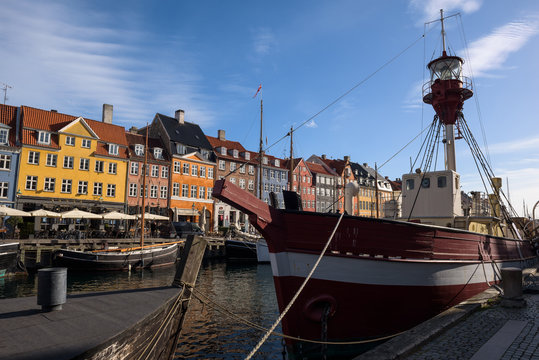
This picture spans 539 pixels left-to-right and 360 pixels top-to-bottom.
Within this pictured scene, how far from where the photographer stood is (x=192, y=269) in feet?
20.6

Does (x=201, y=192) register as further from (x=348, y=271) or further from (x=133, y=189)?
(x=348, y=271)

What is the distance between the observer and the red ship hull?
26.5 feet

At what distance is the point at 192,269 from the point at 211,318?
25.9 feet

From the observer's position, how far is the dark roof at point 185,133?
4731 cm

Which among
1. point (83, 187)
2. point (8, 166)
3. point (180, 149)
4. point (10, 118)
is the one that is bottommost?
point (83, 187)

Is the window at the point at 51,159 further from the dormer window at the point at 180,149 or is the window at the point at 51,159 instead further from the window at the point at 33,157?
the dormer window at the point at 180,149

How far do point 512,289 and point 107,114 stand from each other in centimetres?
4501

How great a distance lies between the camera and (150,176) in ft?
141

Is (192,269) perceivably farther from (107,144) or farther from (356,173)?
(356,173)

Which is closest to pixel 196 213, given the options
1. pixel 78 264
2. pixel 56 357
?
pixel 78 264

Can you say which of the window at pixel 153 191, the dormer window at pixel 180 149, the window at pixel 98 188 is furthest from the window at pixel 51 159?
the dormer window at pixel 180 149

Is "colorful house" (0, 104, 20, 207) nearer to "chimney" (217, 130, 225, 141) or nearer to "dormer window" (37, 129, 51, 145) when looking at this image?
"dormer window" (37, 129, 51, 145)

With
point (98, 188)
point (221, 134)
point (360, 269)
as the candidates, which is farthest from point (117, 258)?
point (221, 134)

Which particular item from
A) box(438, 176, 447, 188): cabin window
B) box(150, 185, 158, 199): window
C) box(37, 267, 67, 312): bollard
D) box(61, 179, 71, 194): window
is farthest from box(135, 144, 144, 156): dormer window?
box(37, 267, 67, 312): bollard
